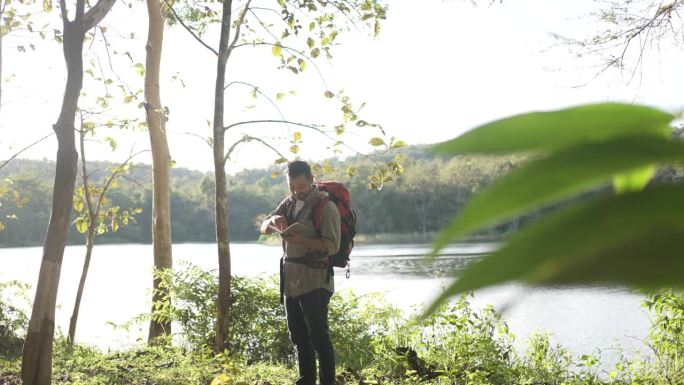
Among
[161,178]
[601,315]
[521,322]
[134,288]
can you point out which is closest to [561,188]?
[161,178]

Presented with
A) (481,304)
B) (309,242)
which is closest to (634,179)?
(309,242)

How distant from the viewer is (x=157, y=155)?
722cm

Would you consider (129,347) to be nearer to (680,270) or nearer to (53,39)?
(53,39)

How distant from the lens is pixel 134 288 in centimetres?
1905

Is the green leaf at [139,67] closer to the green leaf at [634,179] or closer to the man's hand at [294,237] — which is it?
the man's hand at [294,237]

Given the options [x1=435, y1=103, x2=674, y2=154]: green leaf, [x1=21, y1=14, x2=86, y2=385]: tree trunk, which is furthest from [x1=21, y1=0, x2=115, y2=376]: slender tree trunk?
[x1=435, y1=103, x2=674, y2=154]: green leaf

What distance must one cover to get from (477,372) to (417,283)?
12332mm

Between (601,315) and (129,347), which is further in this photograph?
(601,315)

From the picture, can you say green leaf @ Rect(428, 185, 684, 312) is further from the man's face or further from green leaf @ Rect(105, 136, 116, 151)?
green leaf @ Rect(105, 136, 116, 151)

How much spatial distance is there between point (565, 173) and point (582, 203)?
0.04 ft

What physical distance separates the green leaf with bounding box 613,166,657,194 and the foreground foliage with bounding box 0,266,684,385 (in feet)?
13.0

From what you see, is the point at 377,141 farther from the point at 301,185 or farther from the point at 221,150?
the point at 221,150

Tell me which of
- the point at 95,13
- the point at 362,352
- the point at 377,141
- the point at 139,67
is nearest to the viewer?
the point at 95,13

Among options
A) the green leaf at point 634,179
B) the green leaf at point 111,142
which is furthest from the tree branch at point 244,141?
the green leaf at point 634,179
